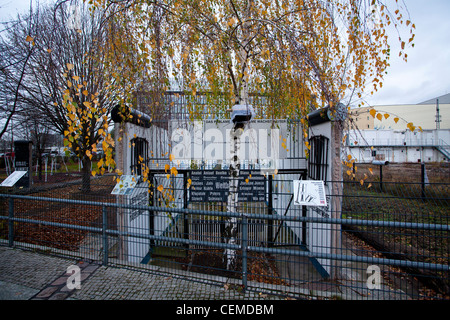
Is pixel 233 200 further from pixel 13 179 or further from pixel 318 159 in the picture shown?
pixel 13 179

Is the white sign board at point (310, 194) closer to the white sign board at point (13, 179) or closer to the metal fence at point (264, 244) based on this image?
the metal fence at point (264, 244)

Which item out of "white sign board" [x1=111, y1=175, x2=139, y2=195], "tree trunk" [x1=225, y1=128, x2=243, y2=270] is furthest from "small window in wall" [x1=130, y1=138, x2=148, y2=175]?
"tree trunk" [x1=225, y1=128, x2=243, y2=270]

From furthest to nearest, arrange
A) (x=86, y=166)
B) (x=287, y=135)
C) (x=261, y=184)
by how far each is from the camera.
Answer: (x=86, y=166), (x=287, y=135), (x=261, y=184)

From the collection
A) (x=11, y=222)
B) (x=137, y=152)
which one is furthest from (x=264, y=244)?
(x=11, y=222)

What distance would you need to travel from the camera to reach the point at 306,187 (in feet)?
11.5

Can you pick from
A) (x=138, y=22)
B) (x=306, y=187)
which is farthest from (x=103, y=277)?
(x=138, y=22)

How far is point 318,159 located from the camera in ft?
17.1

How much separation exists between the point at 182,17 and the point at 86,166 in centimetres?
902
